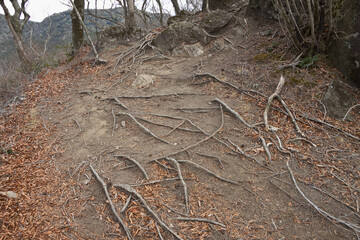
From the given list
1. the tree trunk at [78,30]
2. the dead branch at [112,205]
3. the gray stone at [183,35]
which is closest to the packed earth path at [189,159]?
the dead branch at [112,205]

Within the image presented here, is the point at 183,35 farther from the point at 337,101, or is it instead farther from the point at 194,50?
the point at 337,101

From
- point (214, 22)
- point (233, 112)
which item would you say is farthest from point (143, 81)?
point (214, 22)

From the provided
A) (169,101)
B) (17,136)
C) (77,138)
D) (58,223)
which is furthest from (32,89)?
(58,223)

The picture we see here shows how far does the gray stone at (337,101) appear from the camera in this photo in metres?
4.77

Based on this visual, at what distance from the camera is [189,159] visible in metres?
4.10

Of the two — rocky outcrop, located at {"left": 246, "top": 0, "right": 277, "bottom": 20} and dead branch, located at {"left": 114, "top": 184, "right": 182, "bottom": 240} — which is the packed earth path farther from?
rocky outcrop, located at {"left": 246, "top": 0, "right": 277, "bottom": 20}

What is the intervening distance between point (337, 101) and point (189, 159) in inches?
141

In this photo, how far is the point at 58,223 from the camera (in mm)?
3166

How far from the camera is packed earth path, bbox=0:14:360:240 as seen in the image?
314cm

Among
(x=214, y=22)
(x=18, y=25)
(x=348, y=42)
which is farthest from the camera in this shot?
(x=18, y=25)

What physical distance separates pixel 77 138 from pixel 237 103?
12.4 feet

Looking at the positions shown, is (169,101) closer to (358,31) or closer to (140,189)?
(140,189)

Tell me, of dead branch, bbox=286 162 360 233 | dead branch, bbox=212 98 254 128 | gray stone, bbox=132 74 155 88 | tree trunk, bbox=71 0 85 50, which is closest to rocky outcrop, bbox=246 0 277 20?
dead branch, bbox=212 98 254 128

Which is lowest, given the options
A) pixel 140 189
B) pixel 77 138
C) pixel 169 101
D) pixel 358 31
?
pixel 140 189
